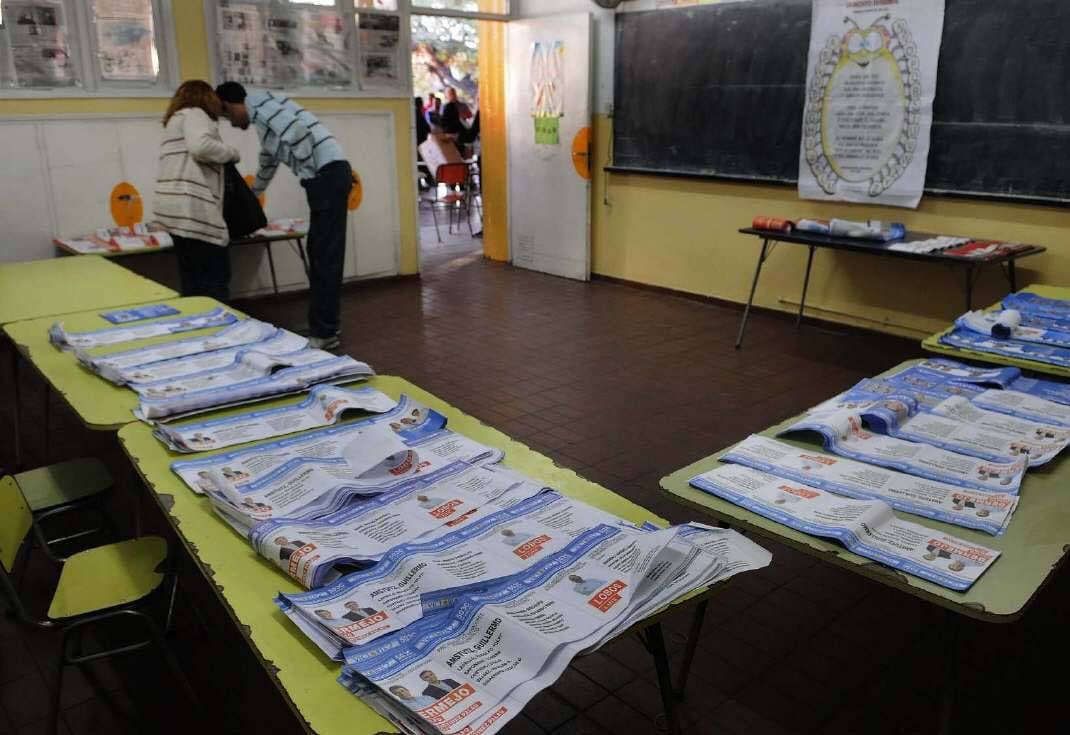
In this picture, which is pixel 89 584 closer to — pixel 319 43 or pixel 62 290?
pixel 62 290

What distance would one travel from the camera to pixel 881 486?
1.69 metres

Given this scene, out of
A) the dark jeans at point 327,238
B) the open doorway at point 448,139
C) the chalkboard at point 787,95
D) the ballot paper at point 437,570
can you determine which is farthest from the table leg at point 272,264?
the ballot paper at point 437,570

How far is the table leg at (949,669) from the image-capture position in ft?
4.86

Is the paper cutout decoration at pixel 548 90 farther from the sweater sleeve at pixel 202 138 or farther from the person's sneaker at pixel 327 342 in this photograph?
the sweater sleeve at pixel 202 138

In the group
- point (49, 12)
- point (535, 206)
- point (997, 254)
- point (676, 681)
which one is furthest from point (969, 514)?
point (535, 206)

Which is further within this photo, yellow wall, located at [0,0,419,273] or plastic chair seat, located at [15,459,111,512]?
yellow wall, located at [0,0,419,273]

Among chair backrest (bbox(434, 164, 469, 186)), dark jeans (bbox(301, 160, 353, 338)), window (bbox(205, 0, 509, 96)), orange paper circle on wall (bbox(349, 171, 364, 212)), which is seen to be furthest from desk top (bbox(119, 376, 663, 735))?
chair backrest (bbox(434, 164, 469, 186))

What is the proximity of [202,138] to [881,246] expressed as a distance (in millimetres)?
3413

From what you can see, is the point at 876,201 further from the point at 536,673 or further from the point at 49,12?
the point at 49,12

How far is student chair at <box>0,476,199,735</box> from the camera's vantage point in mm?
1758

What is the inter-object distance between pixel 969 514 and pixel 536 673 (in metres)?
0.92

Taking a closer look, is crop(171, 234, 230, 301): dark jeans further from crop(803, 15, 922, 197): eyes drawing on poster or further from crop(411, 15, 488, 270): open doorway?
crop(803, 15, 922, 197): eyes drawing on poster

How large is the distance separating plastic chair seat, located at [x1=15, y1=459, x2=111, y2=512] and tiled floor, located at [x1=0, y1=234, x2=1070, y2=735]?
41 centimetres

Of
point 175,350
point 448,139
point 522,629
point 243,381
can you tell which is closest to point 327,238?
point 175,350
